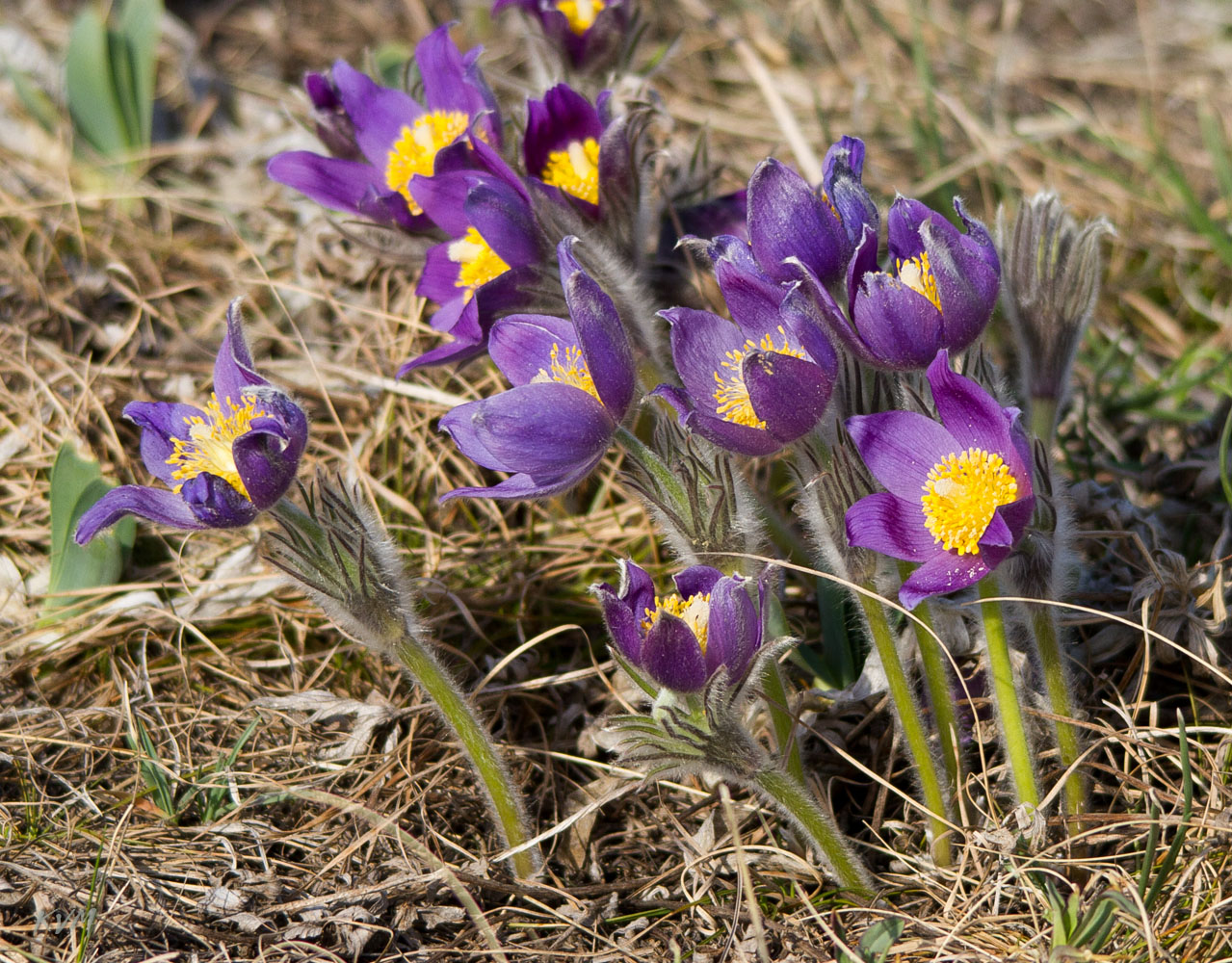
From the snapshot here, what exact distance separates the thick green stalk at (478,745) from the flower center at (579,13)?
137 cm

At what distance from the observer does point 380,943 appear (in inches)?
71.2

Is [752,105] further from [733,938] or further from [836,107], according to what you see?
[733,938]

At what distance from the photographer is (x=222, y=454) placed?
5.62 ft

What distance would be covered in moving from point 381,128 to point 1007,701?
5.24 ft

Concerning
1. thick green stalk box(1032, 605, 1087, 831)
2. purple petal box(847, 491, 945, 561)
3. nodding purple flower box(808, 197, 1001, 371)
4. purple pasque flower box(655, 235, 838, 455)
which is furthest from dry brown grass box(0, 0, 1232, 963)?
nodding purple flower box(808, 197, 1001, 371)

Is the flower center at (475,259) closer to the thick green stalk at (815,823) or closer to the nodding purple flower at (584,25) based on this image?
the nodding purple flower at (584,25)

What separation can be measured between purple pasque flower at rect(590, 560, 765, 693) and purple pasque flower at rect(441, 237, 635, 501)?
173mm

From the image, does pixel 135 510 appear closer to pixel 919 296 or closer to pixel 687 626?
pixel 687 626

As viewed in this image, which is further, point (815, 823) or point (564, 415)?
point (815, 823)

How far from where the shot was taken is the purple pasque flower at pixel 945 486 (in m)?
1.48

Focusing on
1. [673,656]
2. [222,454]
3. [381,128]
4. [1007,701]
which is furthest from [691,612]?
[381,128]

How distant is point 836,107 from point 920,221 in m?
2.26

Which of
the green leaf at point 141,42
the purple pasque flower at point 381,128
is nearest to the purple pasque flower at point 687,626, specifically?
the purple pasque flower at point 381,128

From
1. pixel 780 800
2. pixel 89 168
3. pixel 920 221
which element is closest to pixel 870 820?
pixel 780 800
